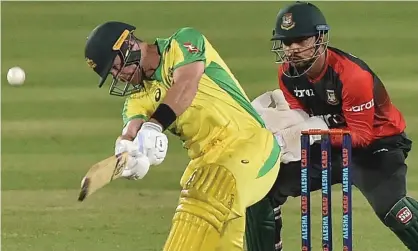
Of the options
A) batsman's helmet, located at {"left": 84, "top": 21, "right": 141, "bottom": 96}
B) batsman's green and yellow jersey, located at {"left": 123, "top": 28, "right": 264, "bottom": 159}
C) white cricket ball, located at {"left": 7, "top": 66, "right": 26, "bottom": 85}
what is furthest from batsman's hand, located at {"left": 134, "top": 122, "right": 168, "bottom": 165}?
white cricket ball, located at {"left": 7, "top": 66, "right": 26, "bottom": 85}

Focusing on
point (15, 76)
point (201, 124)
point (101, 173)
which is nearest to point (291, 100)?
point (201, 124)

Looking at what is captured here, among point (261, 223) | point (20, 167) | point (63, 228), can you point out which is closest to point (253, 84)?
point (20, 167)

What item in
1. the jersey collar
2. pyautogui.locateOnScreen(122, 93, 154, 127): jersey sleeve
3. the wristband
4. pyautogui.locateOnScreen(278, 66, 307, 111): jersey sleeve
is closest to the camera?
the wristband

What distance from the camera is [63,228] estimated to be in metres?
7.85

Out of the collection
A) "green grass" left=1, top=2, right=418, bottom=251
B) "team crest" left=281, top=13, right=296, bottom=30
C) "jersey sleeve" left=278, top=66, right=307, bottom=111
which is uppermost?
"team crest" left=281, top=13, right=296, bottom=30

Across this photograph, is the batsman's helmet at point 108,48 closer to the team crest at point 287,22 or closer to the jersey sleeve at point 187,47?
the jersey sleeve at point 187,47

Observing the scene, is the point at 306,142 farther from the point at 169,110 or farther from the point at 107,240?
the point at 107,240

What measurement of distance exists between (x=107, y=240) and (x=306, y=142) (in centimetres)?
224

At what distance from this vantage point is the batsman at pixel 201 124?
17.4 ft

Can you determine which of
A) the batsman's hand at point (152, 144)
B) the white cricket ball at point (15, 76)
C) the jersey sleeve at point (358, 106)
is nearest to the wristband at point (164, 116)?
the batsman's hand at point (152, 144)

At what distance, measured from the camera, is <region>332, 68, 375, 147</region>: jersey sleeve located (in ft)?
20.0

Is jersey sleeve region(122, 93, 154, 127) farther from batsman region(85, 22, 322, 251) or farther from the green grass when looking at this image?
the green grass

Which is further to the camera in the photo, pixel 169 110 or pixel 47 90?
pixel 47 90

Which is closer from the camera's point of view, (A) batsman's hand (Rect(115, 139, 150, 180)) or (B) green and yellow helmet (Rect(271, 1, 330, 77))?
(A) batsman's hand (Rect(115, 139, 150, 180))
